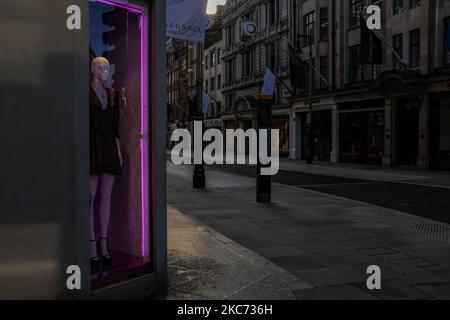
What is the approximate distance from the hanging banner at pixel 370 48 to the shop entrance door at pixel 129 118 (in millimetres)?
24008

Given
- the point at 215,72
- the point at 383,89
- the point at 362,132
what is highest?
the point at 215,72

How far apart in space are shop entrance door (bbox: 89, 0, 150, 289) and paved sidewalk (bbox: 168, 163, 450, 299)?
0.82 m

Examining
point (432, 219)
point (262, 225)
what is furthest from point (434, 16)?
point (262, 225)

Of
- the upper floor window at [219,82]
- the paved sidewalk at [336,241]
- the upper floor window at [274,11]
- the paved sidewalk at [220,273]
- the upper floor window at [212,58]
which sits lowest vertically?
the paved sidewalk at [336,241]

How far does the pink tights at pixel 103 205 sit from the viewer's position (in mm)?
5035

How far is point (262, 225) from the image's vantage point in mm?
9727

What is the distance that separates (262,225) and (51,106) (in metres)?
6.16

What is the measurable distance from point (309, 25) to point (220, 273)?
36.5 m

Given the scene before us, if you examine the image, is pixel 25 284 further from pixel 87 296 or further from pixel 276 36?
pixel 276 36

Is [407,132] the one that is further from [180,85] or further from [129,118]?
[180,85]

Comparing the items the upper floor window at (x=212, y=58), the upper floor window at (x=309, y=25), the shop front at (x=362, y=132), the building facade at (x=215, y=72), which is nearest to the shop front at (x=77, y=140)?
the shop front at (x=362, y=132)

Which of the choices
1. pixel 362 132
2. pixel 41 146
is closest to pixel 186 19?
pixel 41 146

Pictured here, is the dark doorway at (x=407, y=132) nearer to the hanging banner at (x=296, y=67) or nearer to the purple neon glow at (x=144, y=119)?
the hanging banner at (x=296, y=67)

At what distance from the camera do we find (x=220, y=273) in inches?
242
